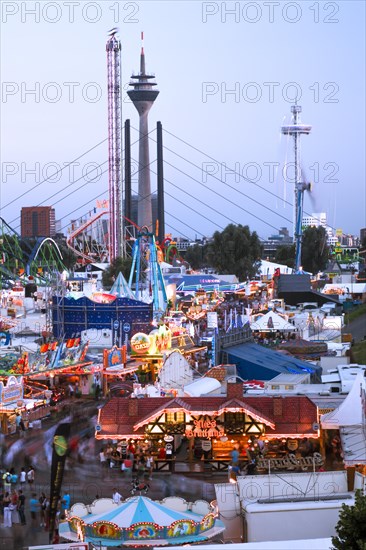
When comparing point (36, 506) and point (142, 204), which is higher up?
point (142, 204)

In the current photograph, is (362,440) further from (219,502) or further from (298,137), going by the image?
(298,137)

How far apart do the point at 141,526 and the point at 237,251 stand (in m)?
73.5

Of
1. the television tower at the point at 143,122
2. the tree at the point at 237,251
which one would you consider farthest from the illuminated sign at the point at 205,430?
the television tower at the point at 143,122

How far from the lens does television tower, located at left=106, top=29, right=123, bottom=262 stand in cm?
9181

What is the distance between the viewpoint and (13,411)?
27000 mm

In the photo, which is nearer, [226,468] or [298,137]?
[226,468]

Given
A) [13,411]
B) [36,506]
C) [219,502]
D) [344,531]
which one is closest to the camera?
[344,531]

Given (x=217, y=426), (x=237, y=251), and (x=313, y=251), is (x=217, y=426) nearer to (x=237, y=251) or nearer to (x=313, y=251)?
(x=237, y=251)

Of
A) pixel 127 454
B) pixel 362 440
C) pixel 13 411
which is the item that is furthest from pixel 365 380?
pixel 13 411

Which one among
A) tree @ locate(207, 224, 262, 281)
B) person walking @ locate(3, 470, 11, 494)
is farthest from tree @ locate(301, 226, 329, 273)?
person walking @ locate(3, 470, 11, 494)

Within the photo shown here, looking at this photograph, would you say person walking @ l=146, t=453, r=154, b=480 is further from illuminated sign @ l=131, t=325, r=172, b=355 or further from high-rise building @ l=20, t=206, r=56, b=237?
high-rise building @ l=20, t=206, r=56, b=237

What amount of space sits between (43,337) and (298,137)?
7738cm

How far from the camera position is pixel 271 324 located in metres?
44.2

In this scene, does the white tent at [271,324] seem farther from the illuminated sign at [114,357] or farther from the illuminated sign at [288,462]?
the illuminated sign at [288,462]
